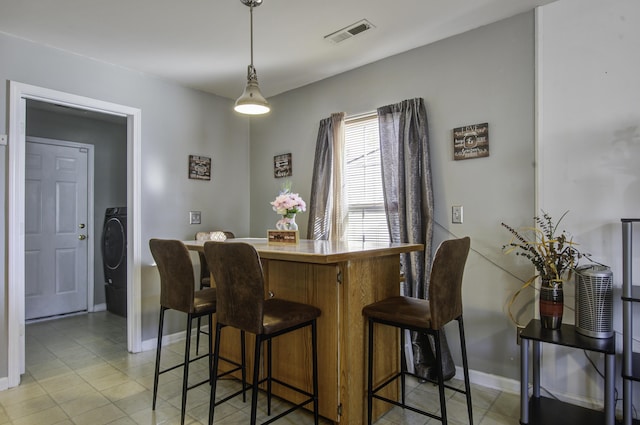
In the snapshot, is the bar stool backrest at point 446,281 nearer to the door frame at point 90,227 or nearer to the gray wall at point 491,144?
the gray wall at point 491,144

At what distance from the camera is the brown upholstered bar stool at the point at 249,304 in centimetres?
166

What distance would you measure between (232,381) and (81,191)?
3.56m

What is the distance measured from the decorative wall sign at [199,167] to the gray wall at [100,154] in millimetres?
1716

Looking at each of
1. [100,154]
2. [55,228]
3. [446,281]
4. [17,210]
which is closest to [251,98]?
[446,281]

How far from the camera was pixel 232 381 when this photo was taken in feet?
8.82

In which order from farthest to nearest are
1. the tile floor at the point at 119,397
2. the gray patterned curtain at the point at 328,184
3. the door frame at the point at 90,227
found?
the door frame at the point at 90,227 < the gray patterned curtain at the point at 328,184 < the tile floor at the point at 119,397

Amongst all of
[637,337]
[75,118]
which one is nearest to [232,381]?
[637,337]

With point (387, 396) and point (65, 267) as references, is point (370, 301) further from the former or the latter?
point (65, 267)

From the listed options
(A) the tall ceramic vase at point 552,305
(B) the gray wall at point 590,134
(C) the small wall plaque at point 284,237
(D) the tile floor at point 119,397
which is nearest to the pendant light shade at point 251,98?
(C) the small wall plaque at point 284,237

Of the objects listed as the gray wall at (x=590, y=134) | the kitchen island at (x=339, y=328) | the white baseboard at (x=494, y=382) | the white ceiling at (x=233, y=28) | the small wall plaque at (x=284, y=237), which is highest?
the white ceiling at (x=233, y=28)

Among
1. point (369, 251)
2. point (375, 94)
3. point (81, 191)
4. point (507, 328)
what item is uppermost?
point (375, 94)

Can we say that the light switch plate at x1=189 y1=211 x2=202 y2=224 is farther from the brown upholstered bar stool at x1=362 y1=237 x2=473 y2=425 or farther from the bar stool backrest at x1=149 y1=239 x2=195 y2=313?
the brown upholstered bar stool at x1=362 y1=237 x2=473 y2=425

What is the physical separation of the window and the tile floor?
133 centimetres

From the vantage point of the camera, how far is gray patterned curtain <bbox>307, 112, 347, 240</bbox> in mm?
3463
